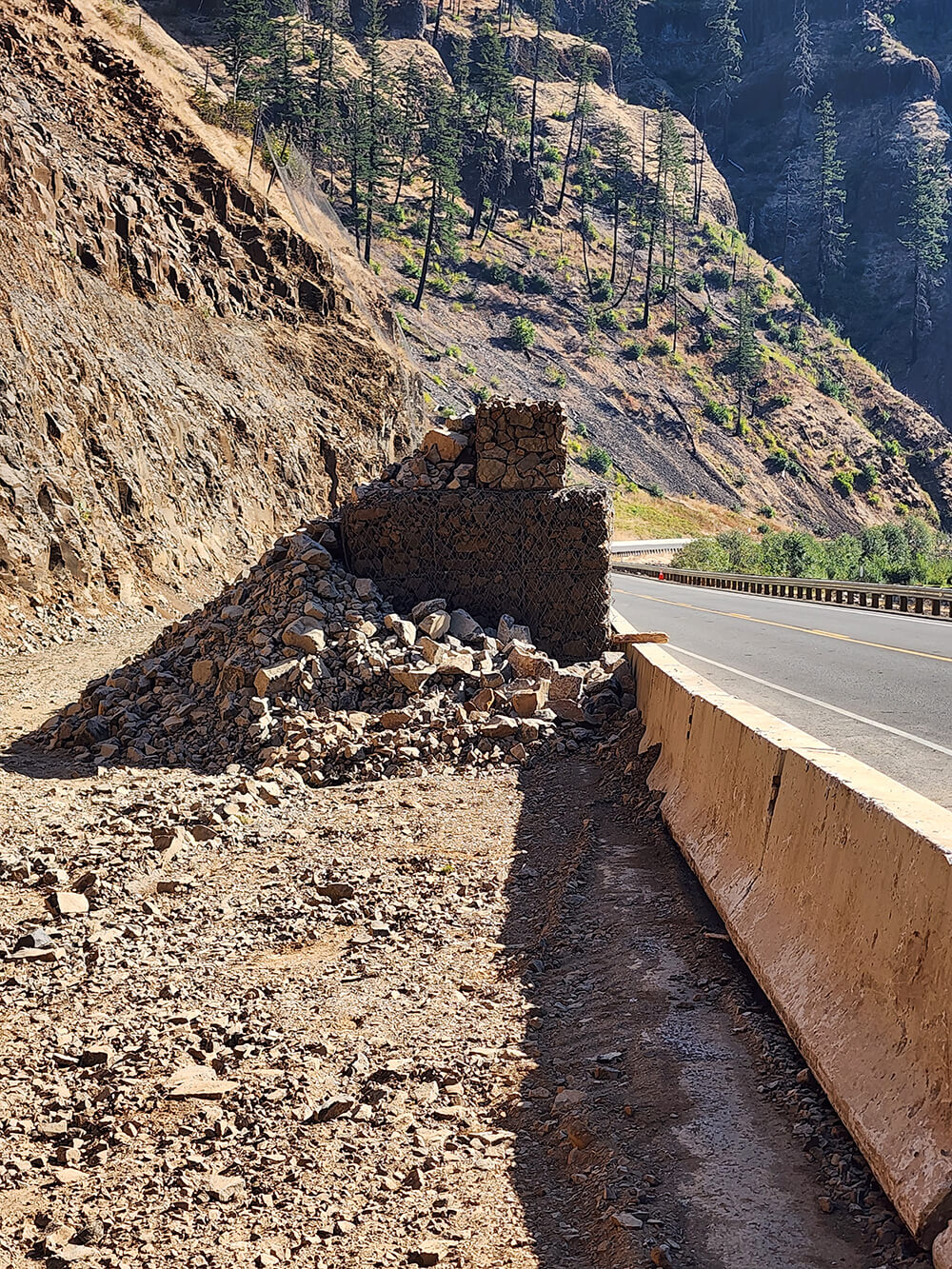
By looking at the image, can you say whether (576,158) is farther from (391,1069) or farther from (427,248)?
(391,1069)

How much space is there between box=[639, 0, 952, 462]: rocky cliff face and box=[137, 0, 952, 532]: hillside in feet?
39.8

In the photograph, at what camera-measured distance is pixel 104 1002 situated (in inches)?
201

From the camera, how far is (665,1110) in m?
3.94

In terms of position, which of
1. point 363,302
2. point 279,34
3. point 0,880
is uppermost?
point 279,34

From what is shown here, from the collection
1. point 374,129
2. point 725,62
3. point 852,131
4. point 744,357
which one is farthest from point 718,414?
point 725,62

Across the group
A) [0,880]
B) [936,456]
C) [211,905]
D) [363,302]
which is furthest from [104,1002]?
[936,456]

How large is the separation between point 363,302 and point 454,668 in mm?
33095

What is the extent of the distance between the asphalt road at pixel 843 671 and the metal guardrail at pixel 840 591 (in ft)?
3.76

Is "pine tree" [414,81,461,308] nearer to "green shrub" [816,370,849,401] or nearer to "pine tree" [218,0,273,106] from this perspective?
"pine tree" [218,0,273,106]

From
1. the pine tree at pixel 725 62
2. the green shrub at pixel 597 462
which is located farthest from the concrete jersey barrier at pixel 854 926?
the pine tree at pixel 725 62

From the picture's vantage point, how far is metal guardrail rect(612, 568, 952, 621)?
24219 millimetres

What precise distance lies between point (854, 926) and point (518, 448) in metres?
8.39

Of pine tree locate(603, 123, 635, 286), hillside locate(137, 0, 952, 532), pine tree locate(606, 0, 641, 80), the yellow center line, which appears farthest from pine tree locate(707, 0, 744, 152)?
the yellow center line

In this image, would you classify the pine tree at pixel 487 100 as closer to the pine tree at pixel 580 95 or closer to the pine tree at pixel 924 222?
the pine tree at pixel 580 95
